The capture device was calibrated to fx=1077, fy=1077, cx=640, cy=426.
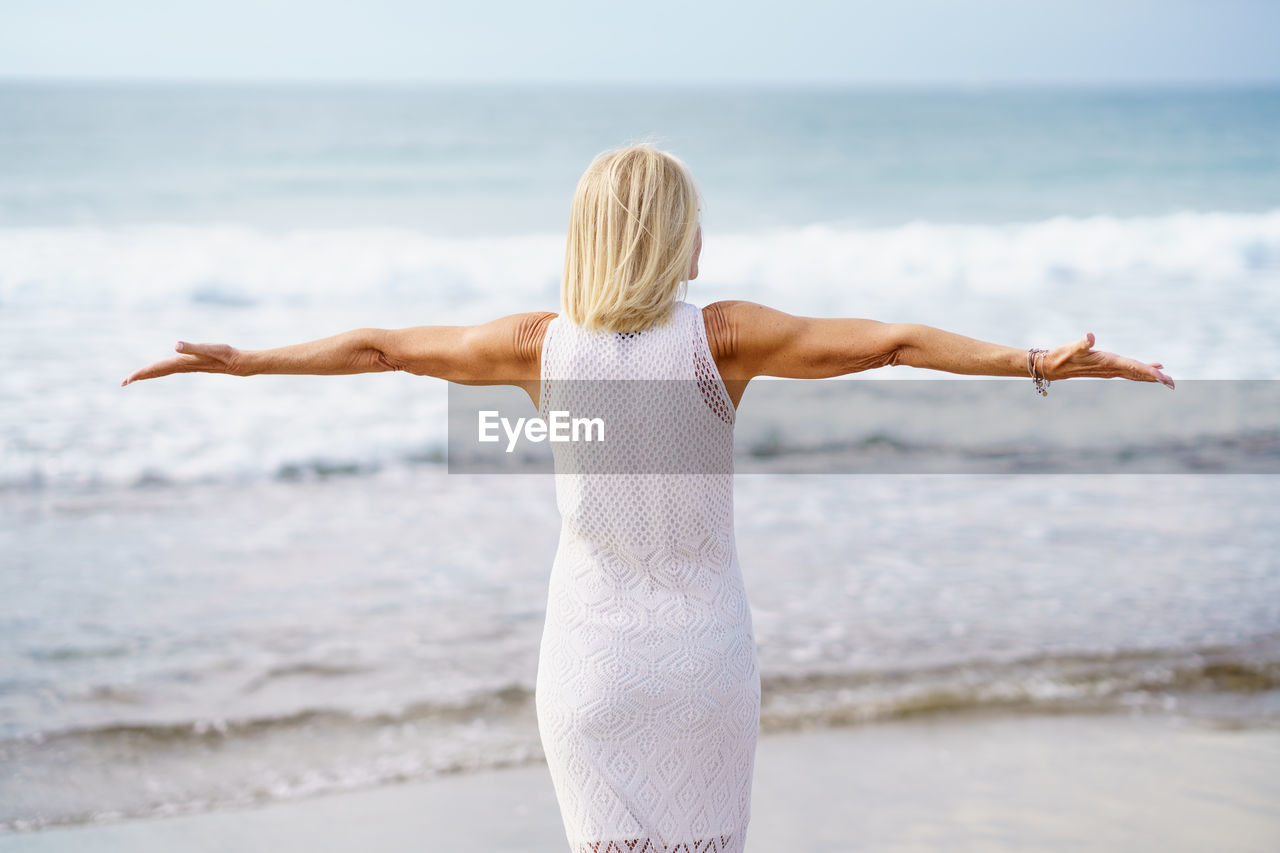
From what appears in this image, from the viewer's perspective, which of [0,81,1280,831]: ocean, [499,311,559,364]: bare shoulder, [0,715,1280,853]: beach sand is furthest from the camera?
[0,81,1280,831]: ocean

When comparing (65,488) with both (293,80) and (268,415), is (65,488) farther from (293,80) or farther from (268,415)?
(293,80)

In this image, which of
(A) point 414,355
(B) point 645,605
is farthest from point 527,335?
(B) point 645,605

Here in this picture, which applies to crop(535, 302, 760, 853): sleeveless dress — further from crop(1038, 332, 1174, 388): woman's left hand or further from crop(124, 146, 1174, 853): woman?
crop(1038, 332, 1174, 388): woman's left hand

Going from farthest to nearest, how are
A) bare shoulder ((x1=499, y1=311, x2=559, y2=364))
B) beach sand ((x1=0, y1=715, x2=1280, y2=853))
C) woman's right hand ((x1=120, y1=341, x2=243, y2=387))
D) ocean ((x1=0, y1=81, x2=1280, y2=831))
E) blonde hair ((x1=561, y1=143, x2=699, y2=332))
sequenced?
ocean ((x1=0, y1=81, x2=1280, y2=831))
beach sand ((x1=0, y1=715, x2=1280, y2=853))
woman's right hand ((x1=120, y1=341, x2=243, y2=387))
bare shoulder ((x1=499, y1=311, x2=559, y2=364))
blonde hair ((x1=561, y1=143, x2=699, y2=332))

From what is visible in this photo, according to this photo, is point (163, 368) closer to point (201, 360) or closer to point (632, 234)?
point (201, 360)

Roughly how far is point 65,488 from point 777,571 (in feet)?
14.3

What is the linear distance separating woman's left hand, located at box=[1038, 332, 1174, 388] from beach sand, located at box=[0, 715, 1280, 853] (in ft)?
5.86

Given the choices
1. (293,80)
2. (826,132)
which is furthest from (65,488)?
(826,132)

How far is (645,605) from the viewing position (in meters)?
1.74

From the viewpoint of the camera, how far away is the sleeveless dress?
A: 1686 millimetres

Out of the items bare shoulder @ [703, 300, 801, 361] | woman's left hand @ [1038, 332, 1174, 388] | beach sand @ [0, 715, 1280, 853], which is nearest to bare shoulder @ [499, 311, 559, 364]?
bare shoulder @ [703, 300, 801, 361]

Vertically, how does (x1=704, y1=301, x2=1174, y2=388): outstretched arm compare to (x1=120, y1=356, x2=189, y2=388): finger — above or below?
above

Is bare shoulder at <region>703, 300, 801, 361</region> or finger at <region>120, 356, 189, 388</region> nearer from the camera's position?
bare shoulder at <region>703, 300, 801, 361</region>

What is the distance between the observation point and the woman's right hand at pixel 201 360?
73.4 inches
